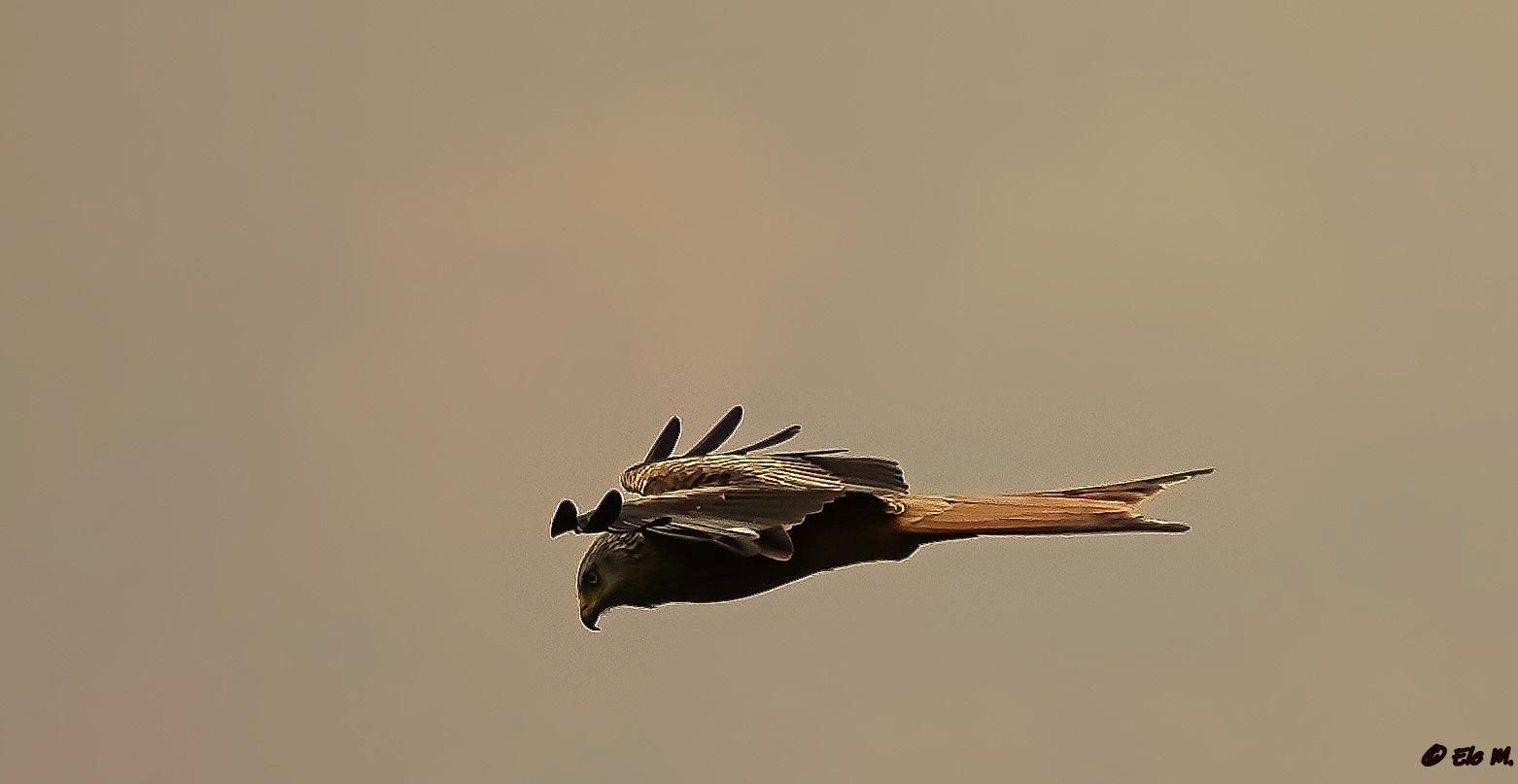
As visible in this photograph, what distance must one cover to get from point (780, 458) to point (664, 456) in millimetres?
883

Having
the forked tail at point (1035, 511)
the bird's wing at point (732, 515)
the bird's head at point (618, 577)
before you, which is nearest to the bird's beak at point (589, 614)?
the bird's head at point (618, 577)

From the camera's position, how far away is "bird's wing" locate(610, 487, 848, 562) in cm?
1220

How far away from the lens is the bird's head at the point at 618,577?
13047 millimetres

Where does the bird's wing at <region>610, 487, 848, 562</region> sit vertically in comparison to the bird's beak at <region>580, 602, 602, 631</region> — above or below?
above

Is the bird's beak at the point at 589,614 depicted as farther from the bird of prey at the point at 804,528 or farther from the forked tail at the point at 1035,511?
the forked tail at the point at 1035,511

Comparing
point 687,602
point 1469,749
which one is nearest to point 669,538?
point 687,602

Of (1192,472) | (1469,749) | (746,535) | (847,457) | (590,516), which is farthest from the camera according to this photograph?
(1469,749)

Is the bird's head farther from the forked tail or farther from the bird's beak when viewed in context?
the forked tail

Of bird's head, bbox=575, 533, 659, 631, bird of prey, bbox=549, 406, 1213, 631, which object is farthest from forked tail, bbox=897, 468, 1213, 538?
bird's head, bbox=575, 533, 659, 631

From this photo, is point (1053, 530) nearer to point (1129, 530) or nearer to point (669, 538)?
point (1129, 530)

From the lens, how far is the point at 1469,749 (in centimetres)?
1582

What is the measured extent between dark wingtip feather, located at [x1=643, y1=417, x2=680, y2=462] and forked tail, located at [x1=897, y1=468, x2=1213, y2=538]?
2257mm

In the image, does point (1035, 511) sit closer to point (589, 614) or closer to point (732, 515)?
point (732, 515)

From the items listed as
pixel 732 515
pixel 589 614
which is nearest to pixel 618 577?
pixel 589 614
